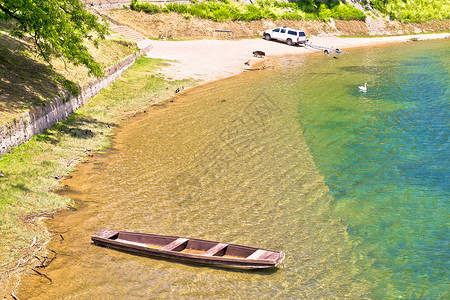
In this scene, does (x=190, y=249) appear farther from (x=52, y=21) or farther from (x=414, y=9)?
(x=414, y=9)

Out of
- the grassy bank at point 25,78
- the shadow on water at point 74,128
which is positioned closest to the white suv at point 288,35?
the grassy bank at point 25,78

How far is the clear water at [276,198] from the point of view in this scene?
Answer: 11.1 meters

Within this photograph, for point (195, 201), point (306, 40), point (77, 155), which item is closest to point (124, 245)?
point (195, 201)

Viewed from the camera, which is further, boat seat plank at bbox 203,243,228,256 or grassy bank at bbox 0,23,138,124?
grassy bank at bbox 0,23,138,124

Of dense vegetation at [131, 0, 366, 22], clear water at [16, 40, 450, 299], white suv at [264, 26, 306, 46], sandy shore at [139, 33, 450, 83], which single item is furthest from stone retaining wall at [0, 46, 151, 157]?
white suv at [264, 26, 306, 46]

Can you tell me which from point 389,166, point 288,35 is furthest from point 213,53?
point 389,166

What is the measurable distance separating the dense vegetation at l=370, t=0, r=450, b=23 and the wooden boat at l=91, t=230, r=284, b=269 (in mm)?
76789

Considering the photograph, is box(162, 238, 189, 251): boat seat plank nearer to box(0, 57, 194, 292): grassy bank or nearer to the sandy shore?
box(0, 57, 194, 292): grassy bank

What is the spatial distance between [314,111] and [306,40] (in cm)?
3185

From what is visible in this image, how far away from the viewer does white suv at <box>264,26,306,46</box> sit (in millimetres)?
54906

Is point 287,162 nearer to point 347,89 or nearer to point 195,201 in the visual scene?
point 195,201

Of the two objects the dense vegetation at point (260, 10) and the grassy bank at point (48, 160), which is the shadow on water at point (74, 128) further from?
the dense vegetation at point (260, 10)

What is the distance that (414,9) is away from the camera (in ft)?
269

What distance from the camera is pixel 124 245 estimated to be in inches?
476
